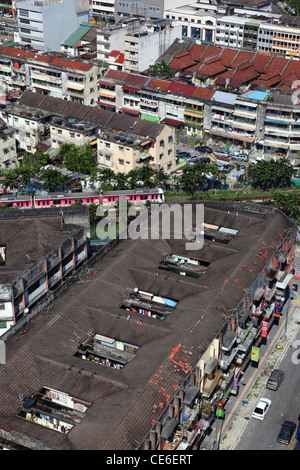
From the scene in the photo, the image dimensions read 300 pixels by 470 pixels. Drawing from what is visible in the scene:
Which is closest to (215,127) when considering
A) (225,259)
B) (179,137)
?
(179,137)

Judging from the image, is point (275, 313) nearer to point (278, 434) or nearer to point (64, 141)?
point (278, 434)

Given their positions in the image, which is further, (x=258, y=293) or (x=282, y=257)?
(x=282, y=257)

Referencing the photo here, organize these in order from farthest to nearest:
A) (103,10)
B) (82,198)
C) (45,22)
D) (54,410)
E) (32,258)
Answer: (103,10) < (45,22) < (82,198) < (32,258) < (54,410)

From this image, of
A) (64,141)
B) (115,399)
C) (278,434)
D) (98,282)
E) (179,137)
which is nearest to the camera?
(115,399)

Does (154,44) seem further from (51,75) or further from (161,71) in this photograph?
(51,75)

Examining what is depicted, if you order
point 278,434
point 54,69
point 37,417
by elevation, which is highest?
point 54,69

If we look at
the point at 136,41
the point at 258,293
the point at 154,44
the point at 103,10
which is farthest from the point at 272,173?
the point at 103,10
